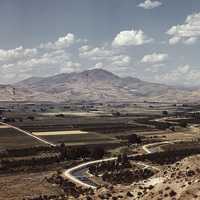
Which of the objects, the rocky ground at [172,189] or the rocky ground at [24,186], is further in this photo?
the rocky ground at [24,186]

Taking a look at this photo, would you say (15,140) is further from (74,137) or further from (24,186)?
(24,186)

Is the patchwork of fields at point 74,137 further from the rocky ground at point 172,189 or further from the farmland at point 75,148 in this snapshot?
the rocky ground at point 172,189

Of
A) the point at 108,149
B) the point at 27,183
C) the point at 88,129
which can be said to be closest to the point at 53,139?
the point at 108,149

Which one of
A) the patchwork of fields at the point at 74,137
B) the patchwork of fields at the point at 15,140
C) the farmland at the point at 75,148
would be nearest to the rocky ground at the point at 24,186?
the farmland at the point at 75,148

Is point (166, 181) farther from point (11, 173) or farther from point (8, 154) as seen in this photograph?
point (8, 154)

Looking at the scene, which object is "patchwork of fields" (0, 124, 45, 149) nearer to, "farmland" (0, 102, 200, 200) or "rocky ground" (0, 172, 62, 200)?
"farmland" (0, 102, 200, 200)

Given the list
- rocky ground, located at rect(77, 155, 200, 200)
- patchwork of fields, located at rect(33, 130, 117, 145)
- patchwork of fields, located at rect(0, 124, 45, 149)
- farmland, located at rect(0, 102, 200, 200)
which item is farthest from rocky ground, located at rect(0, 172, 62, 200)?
patchwork of fields, located at rect(33, 130, 117, 145)

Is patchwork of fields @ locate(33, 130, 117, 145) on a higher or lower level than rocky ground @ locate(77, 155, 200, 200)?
lower

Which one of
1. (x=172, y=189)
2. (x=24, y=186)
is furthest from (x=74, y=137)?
(x=172, y=189)

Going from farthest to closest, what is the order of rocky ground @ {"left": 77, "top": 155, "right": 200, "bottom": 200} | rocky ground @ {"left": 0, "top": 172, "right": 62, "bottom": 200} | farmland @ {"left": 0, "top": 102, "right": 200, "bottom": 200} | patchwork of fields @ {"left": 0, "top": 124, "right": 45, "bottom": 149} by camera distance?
patchwork of fields @ {"left": 0, "top": 124, "right": 45, "bottom": 149}
farmland @ {"left": 0, "top": 102, "right": 200, "bottom": 200}
rocky ground @ {"left": 0, "top": 172, "right": 62, "bottom": 200}
rocky ground @ {"left": 77, "top": 155, "right": 200, "bottom": 200}

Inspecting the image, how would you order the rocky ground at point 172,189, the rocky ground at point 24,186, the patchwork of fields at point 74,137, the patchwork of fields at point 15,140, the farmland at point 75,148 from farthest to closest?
the patchwork of fields at point 74,137
the patchwork of fields at point 15,140
the farmland at point 75,148
the rocky ground at point 24,186
the rocky ground at point 172,189

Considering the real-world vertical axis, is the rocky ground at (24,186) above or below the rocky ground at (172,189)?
below
